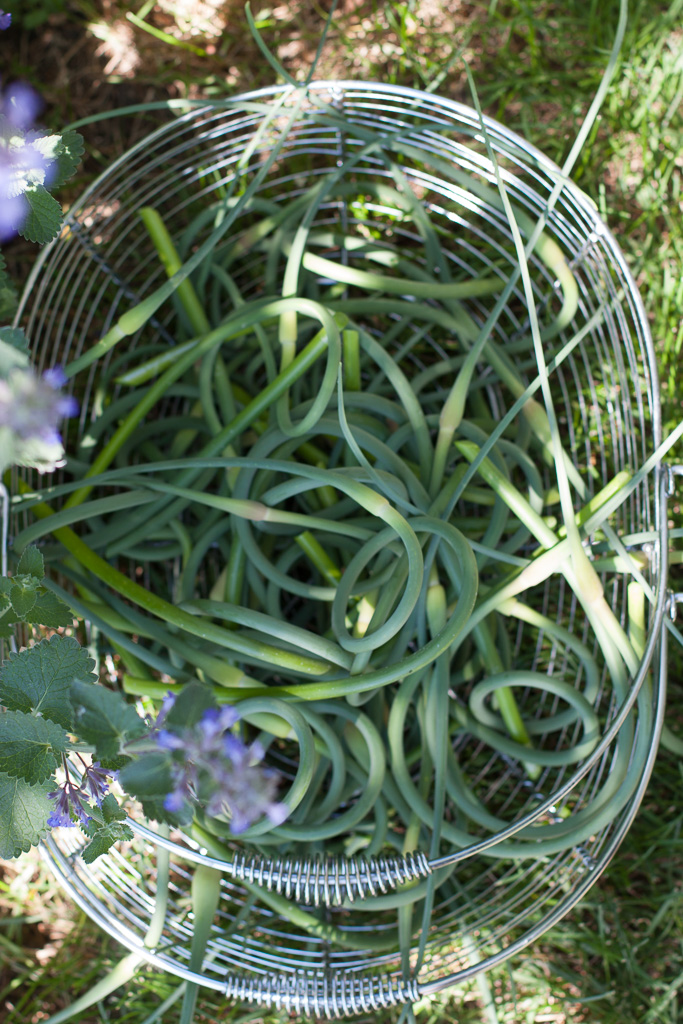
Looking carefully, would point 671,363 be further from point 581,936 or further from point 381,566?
point 581,936

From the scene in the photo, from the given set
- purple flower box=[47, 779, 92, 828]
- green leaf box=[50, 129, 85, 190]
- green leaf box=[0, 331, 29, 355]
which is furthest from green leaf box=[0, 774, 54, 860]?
green leaf box=[50, 129, 85, 190]

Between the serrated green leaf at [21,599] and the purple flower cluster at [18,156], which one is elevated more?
the purple flower cluster at [18,156]

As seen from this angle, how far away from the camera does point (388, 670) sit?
537 mm

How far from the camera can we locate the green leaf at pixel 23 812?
0.48 metres

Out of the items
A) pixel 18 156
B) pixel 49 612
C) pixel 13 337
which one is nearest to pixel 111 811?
pixel 49 612

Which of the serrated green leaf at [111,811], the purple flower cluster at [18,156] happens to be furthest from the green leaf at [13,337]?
the serrated green leaf at [111,811]

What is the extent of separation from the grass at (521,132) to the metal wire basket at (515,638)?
6cm

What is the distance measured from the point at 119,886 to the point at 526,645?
443mm

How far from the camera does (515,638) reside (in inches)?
31.7

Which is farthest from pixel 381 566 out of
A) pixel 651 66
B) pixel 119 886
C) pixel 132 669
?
pixel 651 66

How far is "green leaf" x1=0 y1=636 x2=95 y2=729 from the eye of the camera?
472 millimetres

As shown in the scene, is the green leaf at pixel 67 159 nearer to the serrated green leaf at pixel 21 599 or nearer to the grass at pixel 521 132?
the serrated green leaf at pixel 21 599

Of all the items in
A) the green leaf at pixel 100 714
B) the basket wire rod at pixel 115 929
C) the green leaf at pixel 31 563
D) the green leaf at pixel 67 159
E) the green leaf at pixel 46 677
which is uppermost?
the green leaf at pixel 67 159

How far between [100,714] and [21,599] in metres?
0.13
